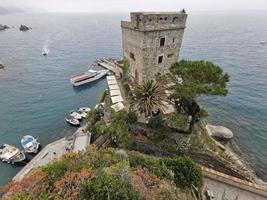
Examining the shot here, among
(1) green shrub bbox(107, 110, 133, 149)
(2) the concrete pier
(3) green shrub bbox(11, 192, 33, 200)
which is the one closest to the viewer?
(3) green shrub bbox(11, 192, 33, 200)

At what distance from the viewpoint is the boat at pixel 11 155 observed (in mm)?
29552

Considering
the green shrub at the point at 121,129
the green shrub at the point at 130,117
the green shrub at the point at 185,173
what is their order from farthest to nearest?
the green shrub at the point at 130,117, the green shrub at the point at 121,129, the green shrub at the point at 185,173

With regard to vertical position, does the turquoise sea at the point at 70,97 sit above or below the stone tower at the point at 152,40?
below

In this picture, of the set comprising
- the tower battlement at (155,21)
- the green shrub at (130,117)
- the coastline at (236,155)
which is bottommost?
the coastline at (236,155)

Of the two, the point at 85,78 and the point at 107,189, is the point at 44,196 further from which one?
the point at 85,78

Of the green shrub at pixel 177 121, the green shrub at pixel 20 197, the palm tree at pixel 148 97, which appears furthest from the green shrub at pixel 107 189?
the green shrub at pixel 177 121

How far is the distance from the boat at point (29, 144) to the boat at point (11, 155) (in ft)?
3.47

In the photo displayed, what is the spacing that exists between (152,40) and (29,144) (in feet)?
82.0

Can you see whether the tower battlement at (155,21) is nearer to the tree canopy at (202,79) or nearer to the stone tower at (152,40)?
the stone tower at (152,40)

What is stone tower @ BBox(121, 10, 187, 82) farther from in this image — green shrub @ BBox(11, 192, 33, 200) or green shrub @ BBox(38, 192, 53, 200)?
green shrub @ BBox(11, 192, 33, 200)

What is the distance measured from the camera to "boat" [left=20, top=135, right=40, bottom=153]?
31.0m

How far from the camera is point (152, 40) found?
25703 mm

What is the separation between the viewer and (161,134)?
23234 mm

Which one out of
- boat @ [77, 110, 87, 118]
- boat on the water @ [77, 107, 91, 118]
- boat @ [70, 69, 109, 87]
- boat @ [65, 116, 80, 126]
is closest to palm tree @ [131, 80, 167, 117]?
boat @ [65, 116, 80, 126]
